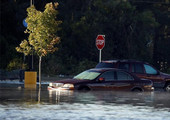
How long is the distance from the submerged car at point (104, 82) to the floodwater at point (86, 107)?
21.9 inches

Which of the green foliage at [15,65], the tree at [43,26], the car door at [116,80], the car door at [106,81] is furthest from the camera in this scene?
the green foliage at [15,65]

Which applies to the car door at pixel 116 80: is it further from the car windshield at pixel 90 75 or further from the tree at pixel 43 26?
the tree at pixel 43 26

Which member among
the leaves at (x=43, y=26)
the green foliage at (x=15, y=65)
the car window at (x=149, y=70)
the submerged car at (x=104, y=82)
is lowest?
the submerged car at (x=104, y=82)

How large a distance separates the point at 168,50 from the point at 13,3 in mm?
17586

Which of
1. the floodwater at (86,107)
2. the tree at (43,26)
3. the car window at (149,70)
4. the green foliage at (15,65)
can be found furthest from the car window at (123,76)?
the green foliage at (15,65)

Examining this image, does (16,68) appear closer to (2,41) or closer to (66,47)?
(2,41)

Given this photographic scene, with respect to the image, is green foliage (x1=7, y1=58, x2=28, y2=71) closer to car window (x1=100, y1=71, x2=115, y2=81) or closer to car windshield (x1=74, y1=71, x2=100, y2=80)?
car windshield (x1=74, y1=71, x2=100, y2=80)

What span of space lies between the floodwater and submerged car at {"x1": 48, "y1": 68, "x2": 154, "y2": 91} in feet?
1.83

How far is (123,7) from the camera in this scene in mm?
55812

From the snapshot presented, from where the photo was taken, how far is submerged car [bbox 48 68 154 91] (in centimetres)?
2538

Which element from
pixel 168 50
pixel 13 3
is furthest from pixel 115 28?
pixel 13 3

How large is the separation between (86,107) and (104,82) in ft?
23.8

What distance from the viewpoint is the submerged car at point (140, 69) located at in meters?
29.9

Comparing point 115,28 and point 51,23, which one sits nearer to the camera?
point 51,23
